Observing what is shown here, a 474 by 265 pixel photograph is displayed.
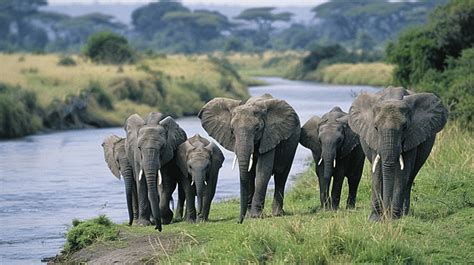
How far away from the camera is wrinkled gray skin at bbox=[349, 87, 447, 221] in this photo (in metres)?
12.4

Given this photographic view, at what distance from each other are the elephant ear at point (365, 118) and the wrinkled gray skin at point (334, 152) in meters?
1.11

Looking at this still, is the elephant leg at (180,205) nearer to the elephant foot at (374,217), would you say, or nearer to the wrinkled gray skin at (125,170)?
the wrinkled gray skin at (125,170)

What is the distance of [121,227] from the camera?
46.5 feet

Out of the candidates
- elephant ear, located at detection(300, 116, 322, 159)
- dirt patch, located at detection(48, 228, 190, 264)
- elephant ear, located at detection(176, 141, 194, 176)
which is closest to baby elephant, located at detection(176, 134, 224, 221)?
elephant ear, located at detection(176, 141, 194, 176)

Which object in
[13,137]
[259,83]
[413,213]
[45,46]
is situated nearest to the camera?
[413,213]

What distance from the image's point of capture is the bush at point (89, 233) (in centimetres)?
1355

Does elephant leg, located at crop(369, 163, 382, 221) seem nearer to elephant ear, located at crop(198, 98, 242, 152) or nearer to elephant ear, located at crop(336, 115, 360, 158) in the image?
elephant ear, located at crop(336, 115, 360, 158)

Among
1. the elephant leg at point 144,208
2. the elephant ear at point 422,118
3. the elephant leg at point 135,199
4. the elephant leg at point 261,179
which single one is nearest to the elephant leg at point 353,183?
the elephant leg at point 261,179

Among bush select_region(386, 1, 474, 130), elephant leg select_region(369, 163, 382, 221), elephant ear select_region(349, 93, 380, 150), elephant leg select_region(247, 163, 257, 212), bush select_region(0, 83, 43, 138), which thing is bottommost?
bush select_region(0, 83, 43, 138)

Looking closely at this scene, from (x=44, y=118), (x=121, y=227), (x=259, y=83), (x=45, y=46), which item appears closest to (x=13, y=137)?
(x=44, y=118)

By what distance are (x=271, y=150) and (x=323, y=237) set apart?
3247mm

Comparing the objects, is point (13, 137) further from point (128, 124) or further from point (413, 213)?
point (413, 213)

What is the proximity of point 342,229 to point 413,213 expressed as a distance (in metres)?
2.60

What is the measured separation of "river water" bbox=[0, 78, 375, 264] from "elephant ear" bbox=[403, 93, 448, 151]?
197 inches
